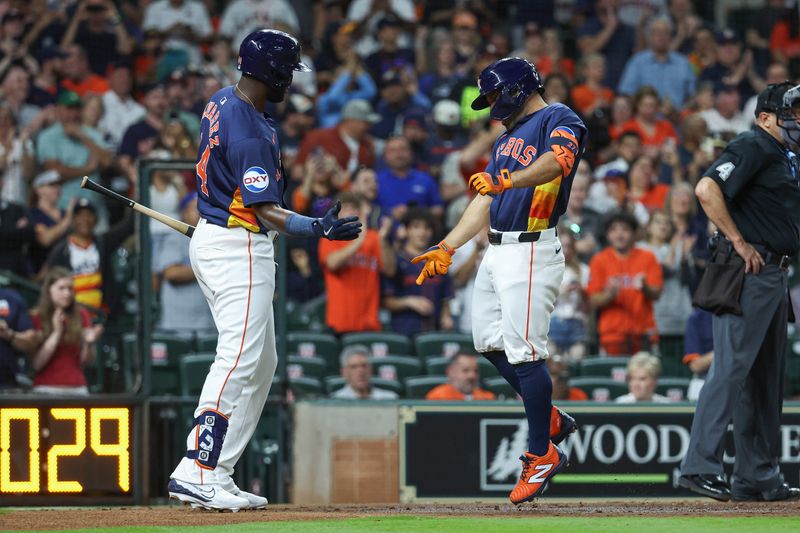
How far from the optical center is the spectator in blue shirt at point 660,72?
1372 centimetres

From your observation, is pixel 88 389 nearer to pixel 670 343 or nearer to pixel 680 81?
pixel 670 343

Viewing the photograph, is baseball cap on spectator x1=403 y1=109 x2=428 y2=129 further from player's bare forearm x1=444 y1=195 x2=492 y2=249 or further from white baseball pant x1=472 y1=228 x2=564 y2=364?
white baseball pant x1=472 y1=228 x2=564 y2=364

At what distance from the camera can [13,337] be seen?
817cm

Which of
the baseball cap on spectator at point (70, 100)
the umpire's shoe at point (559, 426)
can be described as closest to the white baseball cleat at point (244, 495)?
the umpire's shoe at point (559, 426)

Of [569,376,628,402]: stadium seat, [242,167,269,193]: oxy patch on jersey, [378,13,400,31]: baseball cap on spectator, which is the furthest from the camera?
[378,13,400,31]: baseball cap on spectator

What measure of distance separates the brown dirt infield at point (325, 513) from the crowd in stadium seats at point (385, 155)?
6.98 feet

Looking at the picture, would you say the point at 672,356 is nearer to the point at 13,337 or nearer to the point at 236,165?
the point at 13,337

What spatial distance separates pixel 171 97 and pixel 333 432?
4.56 meters

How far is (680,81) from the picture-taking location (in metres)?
13.8

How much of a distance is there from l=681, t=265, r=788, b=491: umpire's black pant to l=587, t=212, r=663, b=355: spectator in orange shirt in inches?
131

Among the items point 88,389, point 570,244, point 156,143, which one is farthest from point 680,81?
point 88,389

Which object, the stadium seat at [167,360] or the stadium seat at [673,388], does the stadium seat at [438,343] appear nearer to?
the stadium seat at [673,388]

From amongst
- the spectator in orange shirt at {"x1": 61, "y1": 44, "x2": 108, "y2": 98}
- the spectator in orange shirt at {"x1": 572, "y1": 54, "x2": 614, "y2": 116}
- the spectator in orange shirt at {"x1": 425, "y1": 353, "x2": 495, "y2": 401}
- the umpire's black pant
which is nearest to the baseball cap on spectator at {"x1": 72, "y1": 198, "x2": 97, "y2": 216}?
the spectator in orange shirt at {"x1": 425, "y1": 353, "x2": 495, "y2": 401}

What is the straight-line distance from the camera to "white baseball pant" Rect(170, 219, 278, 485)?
600 centimetres
